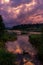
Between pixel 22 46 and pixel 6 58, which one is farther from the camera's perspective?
pixel 22 46

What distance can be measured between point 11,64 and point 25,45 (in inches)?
114

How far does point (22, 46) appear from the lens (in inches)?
464

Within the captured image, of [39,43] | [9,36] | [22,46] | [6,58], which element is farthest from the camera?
[9,36]

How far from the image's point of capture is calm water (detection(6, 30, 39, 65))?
429 inches

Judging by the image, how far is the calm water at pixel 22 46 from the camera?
35.7 ft

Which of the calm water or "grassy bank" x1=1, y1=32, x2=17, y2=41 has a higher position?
"grassy bank" x1=1, y1=32, x2=17, y2=41

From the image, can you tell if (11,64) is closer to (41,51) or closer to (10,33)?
(41,51)

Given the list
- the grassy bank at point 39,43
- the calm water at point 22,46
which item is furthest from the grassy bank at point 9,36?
the grassy bank at point 39,43

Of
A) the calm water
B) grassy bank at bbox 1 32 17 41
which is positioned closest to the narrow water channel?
the calm water

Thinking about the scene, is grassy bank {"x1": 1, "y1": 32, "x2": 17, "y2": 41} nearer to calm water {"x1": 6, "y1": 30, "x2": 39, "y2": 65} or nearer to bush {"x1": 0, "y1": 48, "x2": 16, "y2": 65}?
calm water {"x1": 6, "y1": 30, "x2": 39, "y2": 65}

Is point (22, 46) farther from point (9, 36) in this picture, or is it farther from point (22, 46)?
point (9, 36)

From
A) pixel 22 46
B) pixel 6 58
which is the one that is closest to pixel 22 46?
pixel 22 46

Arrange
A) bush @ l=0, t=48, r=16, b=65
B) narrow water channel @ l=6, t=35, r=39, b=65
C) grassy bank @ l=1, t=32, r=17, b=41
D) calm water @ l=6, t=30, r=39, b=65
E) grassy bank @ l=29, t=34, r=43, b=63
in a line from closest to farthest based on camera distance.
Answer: bush @ l=0, t=48, r=16, b=65, grassy bank @ l=29, t=34, r=43, b=63, calm water @ l=6, t=30, r=39, b=65, narrow water channel @ l=6, t=35, r=39, b=65, grassy bank @ l=1, t=32, r=17, b=41

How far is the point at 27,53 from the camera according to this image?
11.1 m
